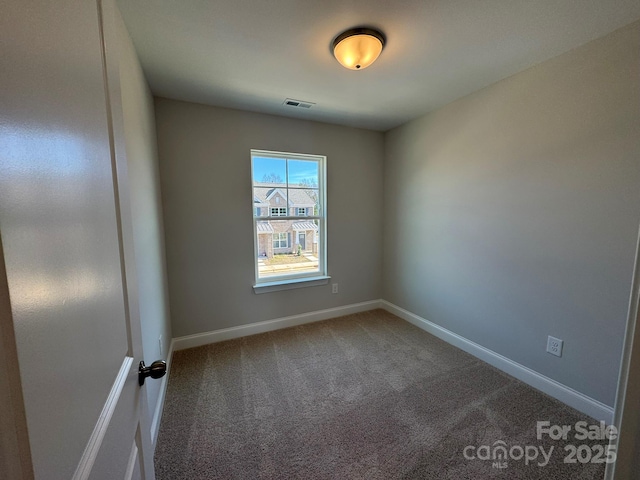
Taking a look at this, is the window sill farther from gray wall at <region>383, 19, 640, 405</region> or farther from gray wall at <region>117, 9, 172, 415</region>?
gray wall at <region>383, 19, 640, 405</region>

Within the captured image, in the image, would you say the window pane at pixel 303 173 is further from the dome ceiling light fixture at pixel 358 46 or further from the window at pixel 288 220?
the dome ceiling light fixture at pixel 358 46

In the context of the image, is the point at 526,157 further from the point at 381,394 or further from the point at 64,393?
the point at 64,393

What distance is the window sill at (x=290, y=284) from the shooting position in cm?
279

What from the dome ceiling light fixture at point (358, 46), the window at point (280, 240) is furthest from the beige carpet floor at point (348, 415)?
the dome ceiling light fixture at point (358, 46)

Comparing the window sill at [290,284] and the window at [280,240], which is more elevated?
the window at [280,240]

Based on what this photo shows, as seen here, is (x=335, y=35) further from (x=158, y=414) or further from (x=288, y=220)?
(x=158, y=414)

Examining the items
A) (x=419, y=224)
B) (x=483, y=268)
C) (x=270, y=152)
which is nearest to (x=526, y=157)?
(x=483, y=268)

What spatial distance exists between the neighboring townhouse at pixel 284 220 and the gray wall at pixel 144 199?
98cm

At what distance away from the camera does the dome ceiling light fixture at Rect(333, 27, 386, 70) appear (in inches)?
57.7

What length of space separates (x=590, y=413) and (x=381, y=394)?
132 centimetres

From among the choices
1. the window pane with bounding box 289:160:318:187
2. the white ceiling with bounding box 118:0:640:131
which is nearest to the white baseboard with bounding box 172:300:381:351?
the window pane with bounding box 289:160:318:187

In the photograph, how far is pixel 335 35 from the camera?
4.96 feet

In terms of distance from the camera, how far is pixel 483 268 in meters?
2.25

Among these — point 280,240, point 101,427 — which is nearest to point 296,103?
point 280,240
